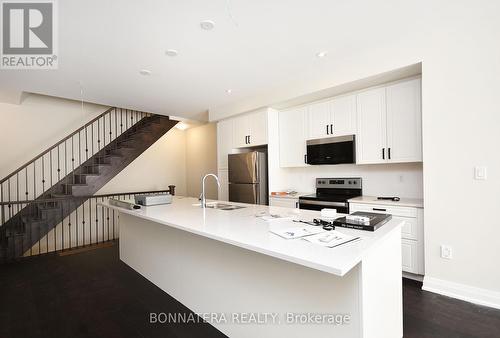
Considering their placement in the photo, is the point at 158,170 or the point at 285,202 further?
the point at 158,170

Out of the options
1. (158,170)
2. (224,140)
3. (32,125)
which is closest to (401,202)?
(224,140)

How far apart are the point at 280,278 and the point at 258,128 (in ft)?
10.1

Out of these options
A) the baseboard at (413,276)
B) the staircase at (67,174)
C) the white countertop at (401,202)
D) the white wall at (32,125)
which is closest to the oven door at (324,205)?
the white countertop at (401,202)

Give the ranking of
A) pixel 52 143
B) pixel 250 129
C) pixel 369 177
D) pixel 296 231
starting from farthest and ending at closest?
pixel 52 143 → pixel 250 129 → pixel 369 177 → pixel 296 231

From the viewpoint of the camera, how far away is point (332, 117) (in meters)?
3.59

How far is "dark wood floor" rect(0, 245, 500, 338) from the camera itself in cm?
191

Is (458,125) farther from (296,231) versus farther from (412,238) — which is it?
(296,231)

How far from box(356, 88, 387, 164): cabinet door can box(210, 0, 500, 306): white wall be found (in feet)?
1.87

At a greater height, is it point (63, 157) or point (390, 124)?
point (390, 124)

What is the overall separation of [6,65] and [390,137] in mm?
4666

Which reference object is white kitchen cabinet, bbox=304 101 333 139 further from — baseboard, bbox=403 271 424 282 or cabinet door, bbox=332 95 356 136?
baseboard, bbox=403 271 424 282

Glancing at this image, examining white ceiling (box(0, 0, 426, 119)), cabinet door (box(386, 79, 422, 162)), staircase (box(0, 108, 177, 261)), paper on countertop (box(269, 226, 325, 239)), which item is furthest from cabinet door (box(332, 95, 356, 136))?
staircase (box(0, 108, 177, 261))

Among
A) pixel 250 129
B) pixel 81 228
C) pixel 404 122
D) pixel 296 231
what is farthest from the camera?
pixel 81 228

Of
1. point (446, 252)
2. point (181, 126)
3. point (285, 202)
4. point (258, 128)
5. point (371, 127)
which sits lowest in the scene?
point (446, 252)
